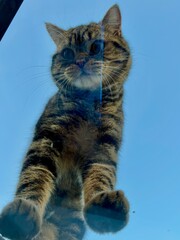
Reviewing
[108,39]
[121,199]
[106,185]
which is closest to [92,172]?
[106,185]

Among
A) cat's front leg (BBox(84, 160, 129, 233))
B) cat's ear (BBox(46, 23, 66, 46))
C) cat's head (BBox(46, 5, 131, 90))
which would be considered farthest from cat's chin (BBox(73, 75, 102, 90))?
cat's front leg (BBox(84, 160, 129, 233))

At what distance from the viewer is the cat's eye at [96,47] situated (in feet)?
5.87

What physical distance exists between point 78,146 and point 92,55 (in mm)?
416

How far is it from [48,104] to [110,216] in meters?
0.76

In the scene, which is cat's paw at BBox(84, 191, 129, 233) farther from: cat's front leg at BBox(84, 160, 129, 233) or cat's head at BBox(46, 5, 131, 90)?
cat's head at BBox(46, 5, 131, 90)

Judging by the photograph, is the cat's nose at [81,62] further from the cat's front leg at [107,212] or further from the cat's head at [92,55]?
the cat's front leg at [107,212]

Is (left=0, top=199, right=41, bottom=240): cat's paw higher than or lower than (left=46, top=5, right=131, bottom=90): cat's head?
lower

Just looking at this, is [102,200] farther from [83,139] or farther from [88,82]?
[88,82]

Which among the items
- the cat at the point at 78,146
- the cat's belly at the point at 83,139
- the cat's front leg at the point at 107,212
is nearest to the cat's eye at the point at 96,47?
the cat at the point at 78,146

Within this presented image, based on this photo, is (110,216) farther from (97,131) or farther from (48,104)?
(48,104)

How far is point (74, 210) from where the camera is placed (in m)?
1.51

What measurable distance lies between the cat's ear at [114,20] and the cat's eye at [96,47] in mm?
117

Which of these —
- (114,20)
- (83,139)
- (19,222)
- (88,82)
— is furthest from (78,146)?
(114,20)

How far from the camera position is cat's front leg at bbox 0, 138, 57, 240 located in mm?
1123
